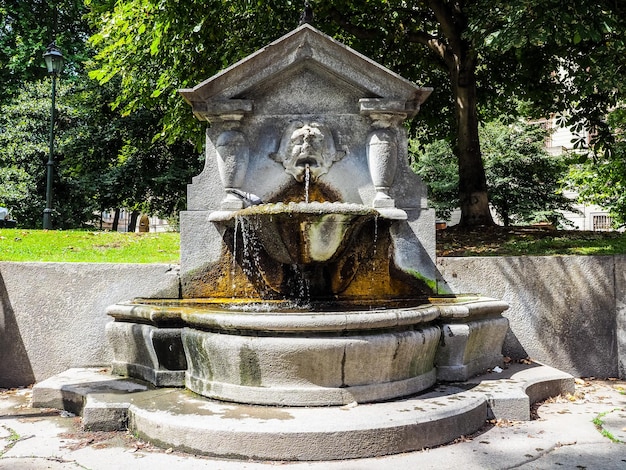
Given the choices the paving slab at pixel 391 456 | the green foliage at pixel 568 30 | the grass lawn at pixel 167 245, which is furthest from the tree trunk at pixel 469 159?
the paving slab at pixel 391 456

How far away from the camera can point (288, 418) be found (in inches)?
162

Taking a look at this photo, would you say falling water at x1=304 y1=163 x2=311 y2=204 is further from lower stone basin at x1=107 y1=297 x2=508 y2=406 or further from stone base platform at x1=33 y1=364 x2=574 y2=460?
stone base platform at x1=33 y1=364 x2=574 y2=460

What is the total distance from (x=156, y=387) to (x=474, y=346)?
2.86 m

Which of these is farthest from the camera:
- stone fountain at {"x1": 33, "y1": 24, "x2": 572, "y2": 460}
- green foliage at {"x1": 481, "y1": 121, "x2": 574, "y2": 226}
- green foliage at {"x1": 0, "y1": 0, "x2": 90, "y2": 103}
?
green foliage at {"x1": 0, "y1": 0, "x2": 90, "y2": 103}

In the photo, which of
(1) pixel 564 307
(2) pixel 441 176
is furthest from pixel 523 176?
(1) pixel 564 307

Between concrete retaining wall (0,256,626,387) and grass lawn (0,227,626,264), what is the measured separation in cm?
87

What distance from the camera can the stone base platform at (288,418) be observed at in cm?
387

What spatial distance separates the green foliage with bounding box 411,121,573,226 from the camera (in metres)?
22.2

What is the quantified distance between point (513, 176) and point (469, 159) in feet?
39.9

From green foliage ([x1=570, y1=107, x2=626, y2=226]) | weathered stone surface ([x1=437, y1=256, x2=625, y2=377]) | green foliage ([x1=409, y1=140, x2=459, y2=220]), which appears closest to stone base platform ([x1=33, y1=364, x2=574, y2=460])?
weathered stone surface ([x1=437, y1=256, x2=625, y2=377])

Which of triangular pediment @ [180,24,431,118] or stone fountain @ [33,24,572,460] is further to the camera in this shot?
triangular pediment @ [180,24,431,118]

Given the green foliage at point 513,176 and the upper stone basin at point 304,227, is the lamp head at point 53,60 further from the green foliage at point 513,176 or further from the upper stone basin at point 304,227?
the upper stone basin at point 304,227

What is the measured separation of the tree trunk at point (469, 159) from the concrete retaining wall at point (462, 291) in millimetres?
4712

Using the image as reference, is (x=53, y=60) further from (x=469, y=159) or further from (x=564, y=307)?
(x=564, y=307)
